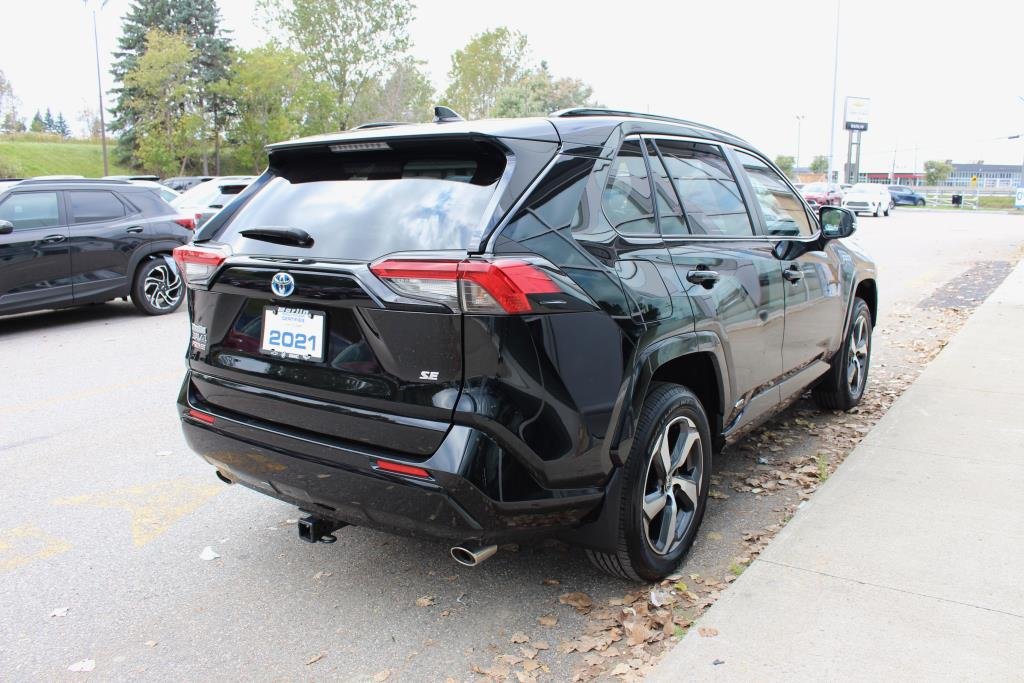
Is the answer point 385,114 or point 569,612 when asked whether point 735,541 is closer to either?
point 569,612

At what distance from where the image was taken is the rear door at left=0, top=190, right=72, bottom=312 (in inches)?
354

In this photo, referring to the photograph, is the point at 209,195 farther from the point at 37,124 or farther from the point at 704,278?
the point at 37,124

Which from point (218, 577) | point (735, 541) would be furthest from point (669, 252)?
point (218, 577)

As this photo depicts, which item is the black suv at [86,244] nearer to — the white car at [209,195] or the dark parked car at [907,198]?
the white car at [209,195]

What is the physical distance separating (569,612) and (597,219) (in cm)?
153

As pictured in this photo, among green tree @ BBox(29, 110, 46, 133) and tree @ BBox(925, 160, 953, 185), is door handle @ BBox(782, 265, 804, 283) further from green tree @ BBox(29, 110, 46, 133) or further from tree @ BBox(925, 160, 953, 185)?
tree @ BBox(925, 160, 953, 185)

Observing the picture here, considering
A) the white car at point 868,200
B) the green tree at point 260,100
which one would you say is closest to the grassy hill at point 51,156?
the green tree at point 260,100

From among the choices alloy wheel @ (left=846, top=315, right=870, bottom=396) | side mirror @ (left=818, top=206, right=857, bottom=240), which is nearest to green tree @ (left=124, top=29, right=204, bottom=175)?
alloy wheel @ (left=846, top=315, right=870, bottom=396)

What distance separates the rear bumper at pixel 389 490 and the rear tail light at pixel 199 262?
568mm

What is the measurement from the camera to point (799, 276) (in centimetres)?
458

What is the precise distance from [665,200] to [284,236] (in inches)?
63.6

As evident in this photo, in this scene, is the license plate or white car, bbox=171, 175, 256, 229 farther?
white car, bbox=171, 175, 256, 229

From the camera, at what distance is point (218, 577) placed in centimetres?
354

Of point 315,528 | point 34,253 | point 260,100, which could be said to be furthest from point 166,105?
point 315,528
